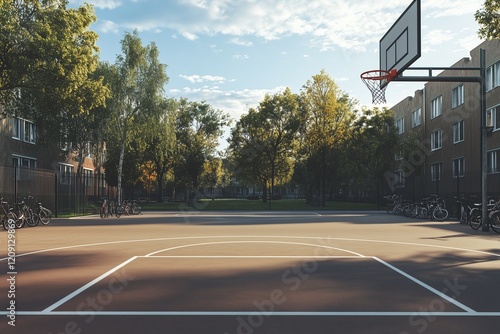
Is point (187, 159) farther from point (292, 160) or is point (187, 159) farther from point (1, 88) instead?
point (1, 88)

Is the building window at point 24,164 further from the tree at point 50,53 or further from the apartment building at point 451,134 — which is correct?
the apartment building at point 451,134

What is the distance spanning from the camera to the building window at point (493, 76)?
32188mm

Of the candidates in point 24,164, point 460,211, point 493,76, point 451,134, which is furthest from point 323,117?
point 24,164

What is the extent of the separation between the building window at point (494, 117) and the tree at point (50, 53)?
979 inches

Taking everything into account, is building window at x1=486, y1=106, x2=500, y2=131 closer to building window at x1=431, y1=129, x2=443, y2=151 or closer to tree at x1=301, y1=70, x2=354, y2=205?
building window at x1=431, y1=129, x2=443, y2=151

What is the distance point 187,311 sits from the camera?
20.7 ft

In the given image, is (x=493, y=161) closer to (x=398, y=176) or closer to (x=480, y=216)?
(x=480, y=216)

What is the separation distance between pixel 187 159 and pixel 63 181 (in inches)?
994

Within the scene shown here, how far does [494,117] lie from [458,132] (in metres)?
6.03

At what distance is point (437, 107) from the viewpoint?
43625 millimetres

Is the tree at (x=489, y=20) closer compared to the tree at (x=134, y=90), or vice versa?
the tree at (x=489, y=20)

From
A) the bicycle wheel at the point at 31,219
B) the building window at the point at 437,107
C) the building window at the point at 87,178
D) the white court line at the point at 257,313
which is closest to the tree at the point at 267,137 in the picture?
the building window at the point at 437,107

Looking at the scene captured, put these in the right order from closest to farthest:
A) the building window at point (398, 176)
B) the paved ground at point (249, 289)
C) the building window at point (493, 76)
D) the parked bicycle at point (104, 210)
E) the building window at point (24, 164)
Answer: the paved ground at point (249, 289) < the building window at point (24, 164) < the parked bicycle at point (104, 210) < the building window at point (493, 76) < the building window at point (398, 176)

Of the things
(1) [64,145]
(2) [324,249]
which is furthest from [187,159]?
(2) [324,249]
